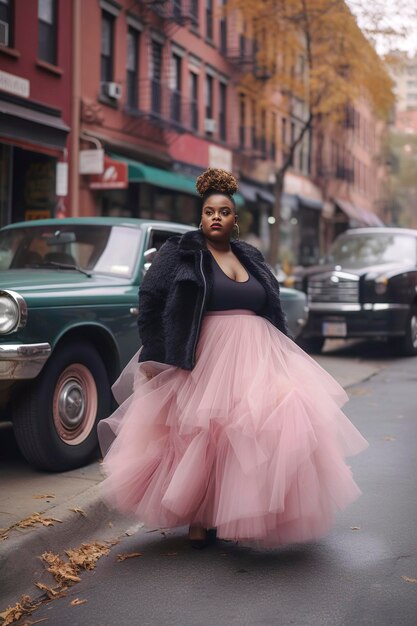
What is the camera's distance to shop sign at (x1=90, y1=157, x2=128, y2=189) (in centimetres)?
2041

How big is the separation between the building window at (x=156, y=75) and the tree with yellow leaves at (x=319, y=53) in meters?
2.18

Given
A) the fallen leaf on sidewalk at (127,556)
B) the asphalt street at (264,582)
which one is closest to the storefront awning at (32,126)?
the asphalt street at (264,582)

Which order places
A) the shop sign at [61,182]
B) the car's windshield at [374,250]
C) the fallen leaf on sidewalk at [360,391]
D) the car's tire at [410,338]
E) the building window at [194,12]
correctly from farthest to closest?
the building window at [194,12]
the shop sign at [61,182]
the car's windshield at [374,250]
the car's tire at [410,338]
the fallen leaf on sidewalk at [360,391]

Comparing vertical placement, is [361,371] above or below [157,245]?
below

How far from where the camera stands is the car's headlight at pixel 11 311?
18.8 ft

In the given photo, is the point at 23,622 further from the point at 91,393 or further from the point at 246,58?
the point at 246,58

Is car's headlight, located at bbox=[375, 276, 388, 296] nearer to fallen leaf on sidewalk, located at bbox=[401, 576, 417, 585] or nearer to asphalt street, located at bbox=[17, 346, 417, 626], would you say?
asphalt street, located at bbox=[17, 346, 417, 626]

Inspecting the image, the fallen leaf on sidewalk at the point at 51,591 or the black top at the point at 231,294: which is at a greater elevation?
the black top at the point at 231,294

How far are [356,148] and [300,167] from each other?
1565cm

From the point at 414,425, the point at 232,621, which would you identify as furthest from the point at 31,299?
the point at 414,425

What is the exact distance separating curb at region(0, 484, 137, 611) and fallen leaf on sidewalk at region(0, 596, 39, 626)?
0.05 metres

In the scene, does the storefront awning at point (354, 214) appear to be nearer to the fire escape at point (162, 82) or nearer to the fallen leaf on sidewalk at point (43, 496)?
the fire escape at point (162, 82)

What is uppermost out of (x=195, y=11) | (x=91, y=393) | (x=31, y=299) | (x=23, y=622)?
(x=195, y=11)

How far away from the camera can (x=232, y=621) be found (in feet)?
12.4
